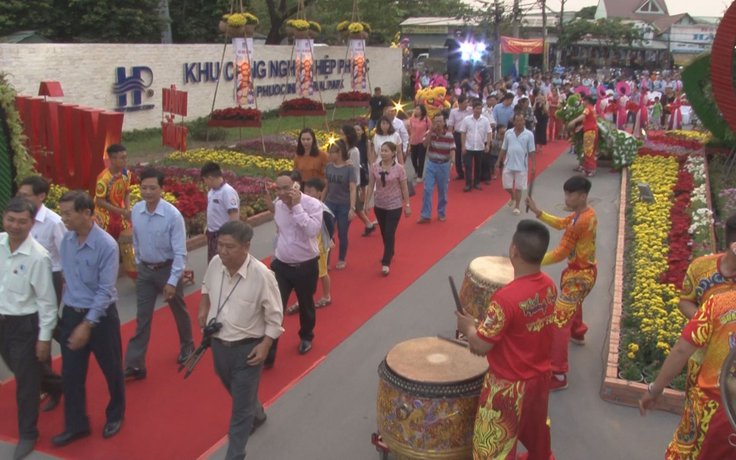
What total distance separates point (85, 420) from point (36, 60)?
14436mm

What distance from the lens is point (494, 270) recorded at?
19.1 feet

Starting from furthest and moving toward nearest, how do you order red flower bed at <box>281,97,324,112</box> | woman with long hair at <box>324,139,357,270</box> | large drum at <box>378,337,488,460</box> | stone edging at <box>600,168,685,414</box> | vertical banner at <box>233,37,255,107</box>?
red flower bed at <box>281,97,324,112</box>, vertical banner at <box>233,37,255,107</box>, woman with long hair at <box>324,139,357,270</box>, stone edging at <box>600,168,685,414</box>, large drum at <box>378,337,488,460</box>

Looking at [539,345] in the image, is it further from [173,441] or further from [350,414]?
[173,441]

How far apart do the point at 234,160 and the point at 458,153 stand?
188 inches

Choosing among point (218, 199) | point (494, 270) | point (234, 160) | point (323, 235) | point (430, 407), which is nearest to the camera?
point (430, 407)

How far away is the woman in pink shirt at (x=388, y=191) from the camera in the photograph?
863 centimetres

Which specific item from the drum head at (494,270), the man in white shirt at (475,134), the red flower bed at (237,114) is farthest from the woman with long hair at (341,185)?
the red flower bed at (237,114)

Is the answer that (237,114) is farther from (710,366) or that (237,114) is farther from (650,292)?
(710,366)

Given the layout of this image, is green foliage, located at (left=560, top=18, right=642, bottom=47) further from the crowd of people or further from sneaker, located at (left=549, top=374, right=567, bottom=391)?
sneaker, located at (left=549, top=374, right=567, bottom=391)

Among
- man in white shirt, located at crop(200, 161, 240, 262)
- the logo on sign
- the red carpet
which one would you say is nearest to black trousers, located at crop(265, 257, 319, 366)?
the red carpet

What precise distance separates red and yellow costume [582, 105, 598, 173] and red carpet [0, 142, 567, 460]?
6728 millimetres

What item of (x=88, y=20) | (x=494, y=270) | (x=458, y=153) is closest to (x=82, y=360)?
(x=494, y=270)

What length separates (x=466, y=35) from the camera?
114ft

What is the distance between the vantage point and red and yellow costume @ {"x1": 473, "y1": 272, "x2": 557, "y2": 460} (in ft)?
12.5
